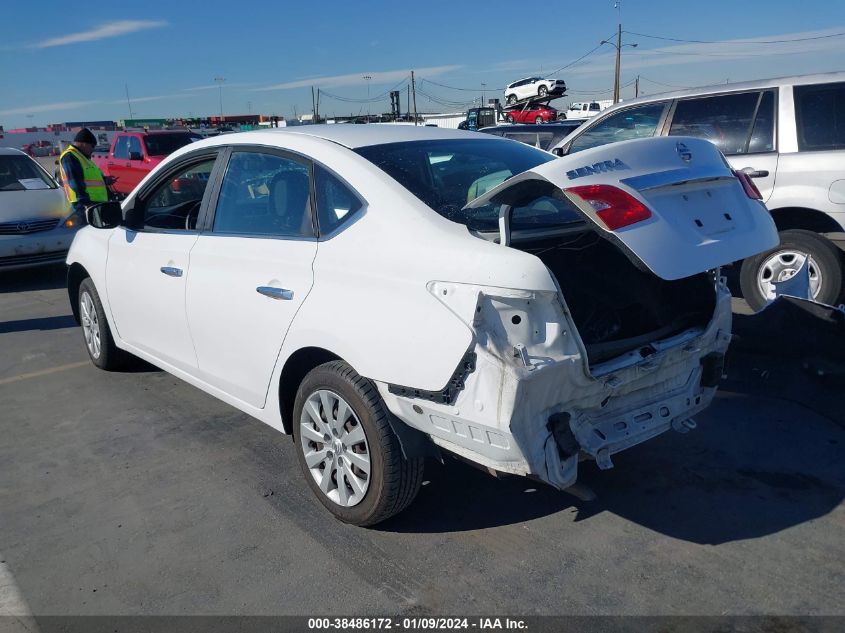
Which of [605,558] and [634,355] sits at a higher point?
[634,355]

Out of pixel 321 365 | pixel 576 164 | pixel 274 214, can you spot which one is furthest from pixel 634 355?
pixel 274 214

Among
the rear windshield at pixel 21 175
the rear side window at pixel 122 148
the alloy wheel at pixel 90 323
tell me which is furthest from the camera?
the rear side window at pixel 122 148

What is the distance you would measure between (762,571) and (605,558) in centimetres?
60

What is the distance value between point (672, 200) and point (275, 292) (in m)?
1.80

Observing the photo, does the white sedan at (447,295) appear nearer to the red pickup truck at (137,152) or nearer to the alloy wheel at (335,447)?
the alloy wheel at (335,447)

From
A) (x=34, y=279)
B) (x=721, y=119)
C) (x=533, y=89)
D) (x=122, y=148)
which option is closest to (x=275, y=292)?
(x=721, y=119)

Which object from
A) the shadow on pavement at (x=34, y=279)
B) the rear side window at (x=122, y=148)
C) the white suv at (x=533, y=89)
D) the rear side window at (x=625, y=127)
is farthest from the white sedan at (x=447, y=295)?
the white suv at (x=533, y=89)

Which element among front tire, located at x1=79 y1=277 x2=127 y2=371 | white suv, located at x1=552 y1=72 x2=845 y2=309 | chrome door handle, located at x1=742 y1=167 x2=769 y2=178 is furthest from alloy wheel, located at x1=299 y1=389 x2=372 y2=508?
chrome door handle, located at x1=742 y1=167 x2=769 y2=178

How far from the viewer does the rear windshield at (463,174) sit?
125 inches

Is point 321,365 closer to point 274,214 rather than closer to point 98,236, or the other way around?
point 274,214

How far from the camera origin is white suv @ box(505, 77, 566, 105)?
Result: 28.8 meters

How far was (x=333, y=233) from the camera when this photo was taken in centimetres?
324

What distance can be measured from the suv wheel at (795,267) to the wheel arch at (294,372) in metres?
4.00

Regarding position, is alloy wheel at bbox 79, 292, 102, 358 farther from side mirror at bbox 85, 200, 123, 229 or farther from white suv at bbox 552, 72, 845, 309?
white suv at bbox 552, 72, 845, 309
